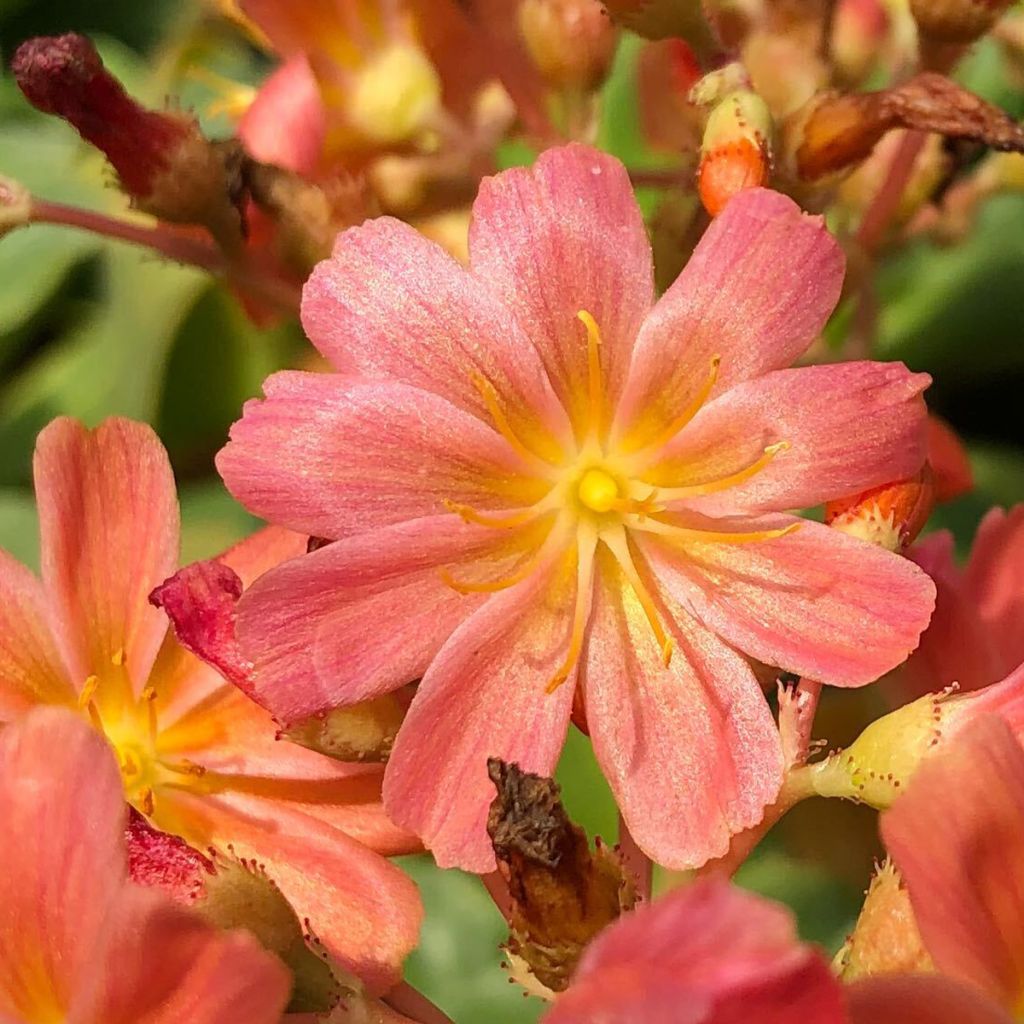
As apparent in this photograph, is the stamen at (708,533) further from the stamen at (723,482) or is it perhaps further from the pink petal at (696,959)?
the pink petal at (696,959)

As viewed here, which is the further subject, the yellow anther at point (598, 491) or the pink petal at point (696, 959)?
the yellow anther at point (598, 491)

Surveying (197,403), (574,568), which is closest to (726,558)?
(574,568)

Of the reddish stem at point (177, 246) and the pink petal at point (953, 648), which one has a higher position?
the reddish stem at point (177, 246)

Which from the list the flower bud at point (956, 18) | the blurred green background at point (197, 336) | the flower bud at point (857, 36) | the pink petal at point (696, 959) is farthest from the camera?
the blurred green background at point (197, 336)

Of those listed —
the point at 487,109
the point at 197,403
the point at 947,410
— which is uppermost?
the point at 487,109

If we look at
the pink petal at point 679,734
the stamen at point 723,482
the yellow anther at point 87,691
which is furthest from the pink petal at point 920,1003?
the yellow anther at point 87,691

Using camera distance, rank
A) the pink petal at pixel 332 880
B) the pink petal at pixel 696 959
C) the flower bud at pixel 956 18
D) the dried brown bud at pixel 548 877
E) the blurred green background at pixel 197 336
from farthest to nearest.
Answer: the blurred green background at pixel 197 336 → the flower bud at pixel 956 18 → the pink petal at pixel 332 880 → the dried brown bud at pixel 548 877 → the pink petal at pixel 696 959

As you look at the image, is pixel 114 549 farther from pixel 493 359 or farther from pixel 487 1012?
pixel 487 1012

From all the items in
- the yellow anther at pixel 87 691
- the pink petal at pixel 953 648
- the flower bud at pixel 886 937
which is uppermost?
the yellow anther at pixel 87 691
